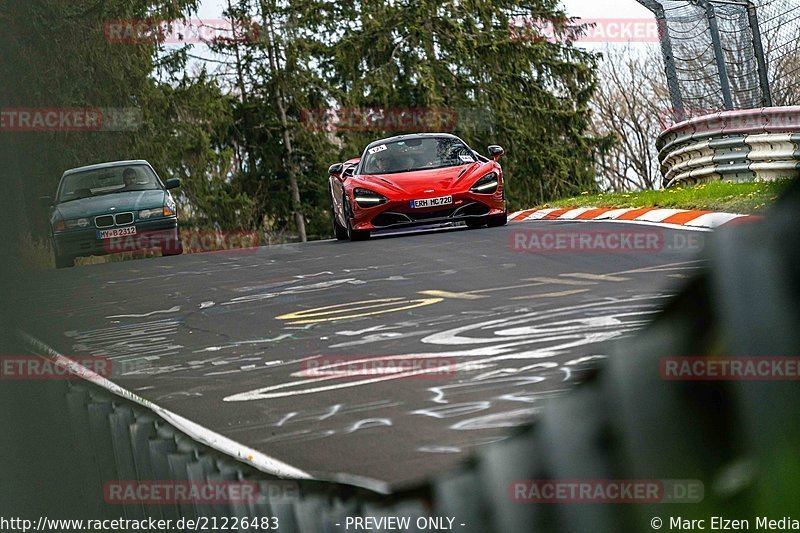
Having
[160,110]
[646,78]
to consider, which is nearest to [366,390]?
[160,110]

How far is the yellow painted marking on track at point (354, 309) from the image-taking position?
898cm

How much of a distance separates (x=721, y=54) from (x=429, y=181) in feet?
14.7

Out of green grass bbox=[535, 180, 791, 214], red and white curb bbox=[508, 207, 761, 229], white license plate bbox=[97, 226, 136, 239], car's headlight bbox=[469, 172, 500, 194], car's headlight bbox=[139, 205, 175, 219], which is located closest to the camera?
red and white curb bbox=[508, 207, 761, 229]

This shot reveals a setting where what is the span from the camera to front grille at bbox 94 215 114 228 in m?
18.8

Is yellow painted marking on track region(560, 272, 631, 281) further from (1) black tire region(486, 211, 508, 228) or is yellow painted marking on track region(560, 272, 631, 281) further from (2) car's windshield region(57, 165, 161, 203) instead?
(2) car's windshield region(57, 165, 161, 203)

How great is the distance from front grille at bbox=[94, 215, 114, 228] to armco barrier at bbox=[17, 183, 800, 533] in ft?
60.3

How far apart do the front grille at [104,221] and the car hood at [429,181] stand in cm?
477

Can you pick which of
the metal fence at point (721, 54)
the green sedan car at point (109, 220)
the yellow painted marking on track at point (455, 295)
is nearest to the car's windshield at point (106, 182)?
the green sedan car at point (109, 220)

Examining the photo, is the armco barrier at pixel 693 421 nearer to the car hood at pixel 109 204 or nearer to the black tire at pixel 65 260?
the car hood at pixel 109 204

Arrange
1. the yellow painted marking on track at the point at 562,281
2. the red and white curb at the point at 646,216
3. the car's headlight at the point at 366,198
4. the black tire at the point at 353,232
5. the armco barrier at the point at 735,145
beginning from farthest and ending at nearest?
the black tire at the point at 353,232 → the car's headlight at the point at 366,198 → the armco barrier at the point at 735,145 → the red and white curb at the point at 646,216 → the yellow painted marking on track at the point at 562,281

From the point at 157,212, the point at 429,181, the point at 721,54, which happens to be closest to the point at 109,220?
the point at 157,212

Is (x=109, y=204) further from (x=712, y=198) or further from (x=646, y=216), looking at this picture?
(x=712, y=198)

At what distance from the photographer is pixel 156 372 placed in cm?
720

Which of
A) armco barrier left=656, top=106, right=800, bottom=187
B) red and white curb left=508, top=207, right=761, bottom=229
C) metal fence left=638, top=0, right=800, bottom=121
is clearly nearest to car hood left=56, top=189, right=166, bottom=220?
red and white curb left=508, top=207, right=761, bottom=229
